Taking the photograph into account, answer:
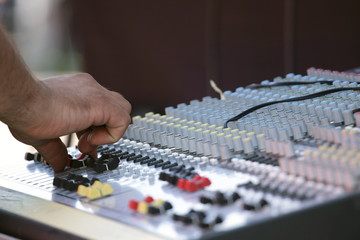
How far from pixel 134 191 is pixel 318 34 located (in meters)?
2.68

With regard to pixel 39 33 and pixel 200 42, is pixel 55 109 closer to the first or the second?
pixel 200 42

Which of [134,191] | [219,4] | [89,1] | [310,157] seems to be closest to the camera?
[310,157]

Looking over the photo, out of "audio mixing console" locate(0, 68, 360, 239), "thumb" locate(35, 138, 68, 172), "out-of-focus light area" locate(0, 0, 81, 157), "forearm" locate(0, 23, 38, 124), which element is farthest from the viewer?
"out-of-focus light area" locate(0, 0, 81, 157)

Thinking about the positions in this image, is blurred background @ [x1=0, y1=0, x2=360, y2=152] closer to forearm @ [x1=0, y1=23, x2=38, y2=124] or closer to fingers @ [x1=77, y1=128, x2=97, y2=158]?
fingers @ [x1=77, y1=128, x2=97, y2=158]

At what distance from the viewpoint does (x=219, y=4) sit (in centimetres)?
401

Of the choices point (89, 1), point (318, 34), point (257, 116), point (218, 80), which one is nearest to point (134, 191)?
point (257, 116)

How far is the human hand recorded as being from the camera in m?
1.28

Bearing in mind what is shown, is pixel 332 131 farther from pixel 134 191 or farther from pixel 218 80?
pixel 218 80

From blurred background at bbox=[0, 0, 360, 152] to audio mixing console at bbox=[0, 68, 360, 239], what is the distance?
75.1 inches

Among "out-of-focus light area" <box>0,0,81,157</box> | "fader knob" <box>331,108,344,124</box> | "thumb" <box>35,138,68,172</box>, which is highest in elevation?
"fader knob" <box>331,108,344,124</box>

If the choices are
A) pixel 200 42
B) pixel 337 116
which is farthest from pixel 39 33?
pixel 337 116

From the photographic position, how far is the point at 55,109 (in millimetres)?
1296

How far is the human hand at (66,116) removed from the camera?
1.28 metres

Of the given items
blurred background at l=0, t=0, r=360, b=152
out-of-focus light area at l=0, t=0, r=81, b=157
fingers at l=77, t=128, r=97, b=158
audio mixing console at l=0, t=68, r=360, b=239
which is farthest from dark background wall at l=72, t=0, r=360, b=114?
fingers at l=77, t=128, r=97, b=158
